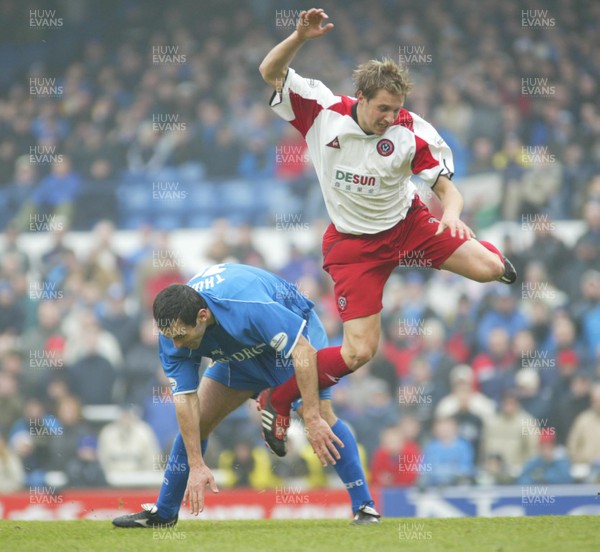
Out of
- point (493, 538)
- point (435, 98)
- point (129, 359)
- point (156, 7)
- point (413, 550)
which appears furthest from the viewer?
point (156, 7)

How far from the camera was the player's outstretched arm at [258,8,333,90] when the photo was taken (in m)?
5.84

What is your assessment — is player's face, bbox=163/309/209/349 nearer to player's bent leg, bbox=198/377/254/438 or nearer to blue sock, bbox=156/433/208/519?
player's bent leg, bbox=198/377/254/438

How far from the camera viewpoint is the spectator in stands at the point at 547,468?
9.58 m

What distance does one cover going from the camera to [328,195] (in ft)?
21.6

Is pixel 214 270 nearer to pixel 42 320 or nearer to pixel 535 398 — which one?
pixel 535 398

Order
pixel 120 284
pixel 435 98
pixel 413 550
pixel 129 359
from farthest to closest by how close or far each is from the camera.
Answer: pixel 435 98
pixel 120 284
pixel 129 359
pixel 413 550

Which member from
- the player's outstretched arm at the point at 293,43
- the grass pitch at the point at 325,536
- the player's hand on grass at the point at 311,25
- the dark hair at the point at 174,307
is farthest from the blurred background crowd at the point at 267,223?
the player's hand on grass at the point at 311,25

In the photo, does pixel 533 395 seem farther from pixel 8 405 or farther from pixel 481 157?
pixel 8 405

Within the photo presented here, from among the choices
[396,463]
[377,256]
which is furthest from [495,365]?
[377,256]

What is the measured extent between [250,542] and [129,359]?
250 inches

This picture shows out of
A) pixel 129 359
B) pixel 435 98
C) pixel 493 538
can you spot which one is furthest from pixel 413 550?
pixel 435 98

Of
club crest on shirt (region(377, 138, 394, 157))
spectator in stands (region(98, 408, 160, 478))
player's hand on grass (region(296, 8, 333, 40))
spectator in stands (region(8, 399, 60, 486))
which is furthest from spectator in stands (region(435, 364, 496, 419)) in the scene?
player's hand on grass (region(296, 8, 333, 40))

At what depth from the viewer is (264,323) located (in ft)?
19.2

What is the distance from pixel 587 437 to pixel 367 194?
15.6 feet
